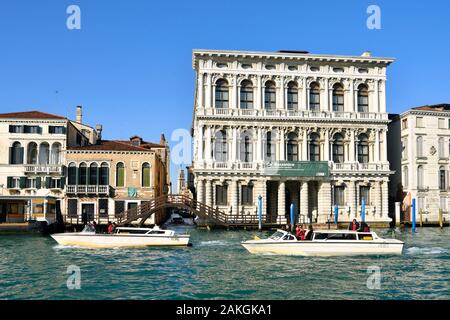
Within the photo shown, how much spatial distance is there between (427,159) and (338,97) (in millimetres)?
9627

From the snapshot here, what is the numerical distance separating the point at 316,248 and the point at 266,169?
2038cm

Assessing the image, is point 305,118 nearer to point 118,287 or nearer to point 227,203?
point 227,203

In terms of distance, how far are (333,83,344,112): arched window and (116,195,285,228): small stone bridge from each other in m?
11.3

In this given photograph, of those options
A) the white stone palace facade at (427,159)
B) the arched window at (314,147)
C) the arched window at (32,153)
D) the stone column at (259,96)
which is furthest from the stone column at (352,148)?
the arched window at (32,153)

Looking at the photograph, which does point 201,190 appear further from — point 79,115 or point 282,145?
point 79,115

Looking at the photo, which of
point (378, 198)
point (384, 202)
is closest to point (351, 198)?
point (378, 198)

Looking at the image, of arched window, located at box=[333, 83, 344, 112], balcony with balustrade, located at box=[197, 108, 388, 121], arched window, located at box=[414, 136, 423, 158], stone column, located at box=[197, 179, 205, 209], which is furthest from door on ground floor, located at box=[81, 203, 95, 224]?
arched window, located at box=[414, 136, 423, 158]

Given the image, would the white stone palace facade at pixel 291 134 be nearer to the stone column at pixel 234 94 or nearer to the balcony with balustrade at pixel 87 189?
the stone column at pixel 234 94

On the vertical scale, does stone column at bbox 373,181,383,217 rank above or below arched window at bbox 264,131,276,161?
below

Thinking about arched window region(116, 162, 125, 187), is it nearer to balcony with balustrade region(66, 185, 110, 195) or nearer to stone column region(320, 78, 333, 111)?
balcony with balustrade region(66, 185, 110, 195)

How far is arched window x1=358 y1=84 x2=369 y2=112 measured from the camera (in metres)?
44.1

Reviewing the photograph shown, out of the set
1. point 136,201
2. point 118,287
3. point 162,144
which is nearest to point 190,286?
point 118,287

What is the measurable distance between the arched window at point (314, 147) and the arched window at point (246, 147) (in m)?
5.10
